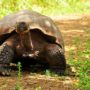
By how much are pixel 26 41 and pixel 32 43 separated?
0.41ft

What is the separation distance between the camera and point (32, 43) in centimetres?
525

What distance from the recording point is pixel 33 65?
5664 millimetres

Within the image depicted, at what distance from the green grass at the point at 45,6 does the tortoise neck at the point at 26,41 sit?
6.70m

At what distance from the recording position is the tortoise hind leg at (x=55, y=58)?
5.18m

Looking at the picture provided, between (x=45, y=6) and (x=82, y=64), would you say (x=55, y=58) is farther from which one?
(x=45, y=6)

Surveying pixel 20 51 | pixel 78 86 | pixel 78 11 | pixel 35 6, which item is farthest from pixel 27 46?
pixel 78 11

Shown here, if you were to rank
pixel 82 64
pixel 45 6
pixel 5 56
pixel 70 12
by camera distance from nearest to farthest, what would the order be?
pixel 5 56
pixel 82 64
pixel 45 6
pixel 70 12

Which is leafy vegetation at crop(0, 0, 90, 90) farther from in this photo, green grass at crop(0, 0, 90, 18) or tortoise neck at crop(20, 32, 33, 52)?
tortoise neck at crop(20, 32, 33, 52)

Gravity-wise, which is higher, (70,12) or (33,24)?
(70,12)

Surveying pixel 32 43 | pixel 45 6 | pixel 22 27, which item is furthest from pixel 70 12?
pixel 22 27

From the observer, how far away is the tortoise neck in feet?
16.7

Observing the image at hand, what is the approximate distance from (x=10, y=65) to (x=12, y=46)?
1.37ft

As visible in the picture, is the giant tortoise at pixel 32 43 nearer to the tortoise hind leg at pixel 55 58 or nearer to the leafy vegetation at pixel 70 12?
the tortoise hind leg at pixel 55 58

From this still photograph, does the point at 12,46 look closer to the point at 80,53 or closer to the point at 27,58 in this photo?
the point at 27,58
